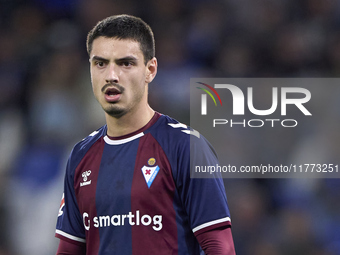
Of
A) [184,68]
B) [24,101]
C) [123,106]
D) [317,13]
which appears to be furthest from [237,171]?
[123,106]

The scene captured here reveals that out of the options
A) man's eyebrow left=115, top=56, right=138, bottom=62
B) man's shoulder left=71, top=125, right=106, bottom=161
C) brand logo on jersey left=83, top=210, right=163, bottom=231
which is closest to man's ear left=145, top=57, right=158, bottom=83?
man's eyebrow left=115, top=56, right=138, bottom=62

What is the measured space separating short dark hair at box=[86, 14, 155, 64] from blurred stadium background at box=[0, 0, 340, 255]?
2.17m

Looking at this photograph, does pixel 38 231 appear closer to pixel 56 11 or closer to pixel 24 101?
pixel 24 101

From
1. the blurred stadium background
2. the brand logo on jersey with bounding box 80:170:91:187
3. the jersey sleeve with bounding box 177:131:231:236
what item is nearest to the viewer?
the jersey sleeve with bounding box 177:131:231:236

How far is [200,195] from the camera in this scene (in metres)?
2.33

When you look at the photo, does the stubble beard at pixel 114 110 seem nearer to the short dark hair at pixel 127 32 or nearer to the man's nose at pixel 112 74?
the man's nose at pixel 112 74

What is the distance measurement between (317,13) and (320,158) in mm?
1531

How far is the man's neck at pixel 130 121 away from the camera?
2.57m

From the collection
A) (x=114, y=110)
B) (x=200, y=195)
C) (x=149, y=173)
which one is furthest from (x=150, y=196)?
(x=114, y=110)

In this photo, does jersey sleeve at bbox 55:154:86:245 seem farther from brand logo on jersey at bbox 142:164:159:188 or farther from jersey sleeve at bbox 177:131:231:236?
jersey sleeve at bbox 177:131:231:236

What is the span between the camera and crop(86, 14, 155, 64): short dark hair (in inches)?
98.5

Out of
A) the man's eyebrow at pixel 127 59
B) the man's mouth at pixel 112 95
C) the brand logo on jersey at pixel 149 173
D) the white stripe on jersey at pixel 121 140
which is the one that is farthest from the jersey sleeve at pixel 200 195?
the man's eyebrow at pixel 127 59

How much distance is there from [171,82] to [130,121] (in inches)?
93.1

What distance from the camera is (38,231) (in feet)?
14.9
